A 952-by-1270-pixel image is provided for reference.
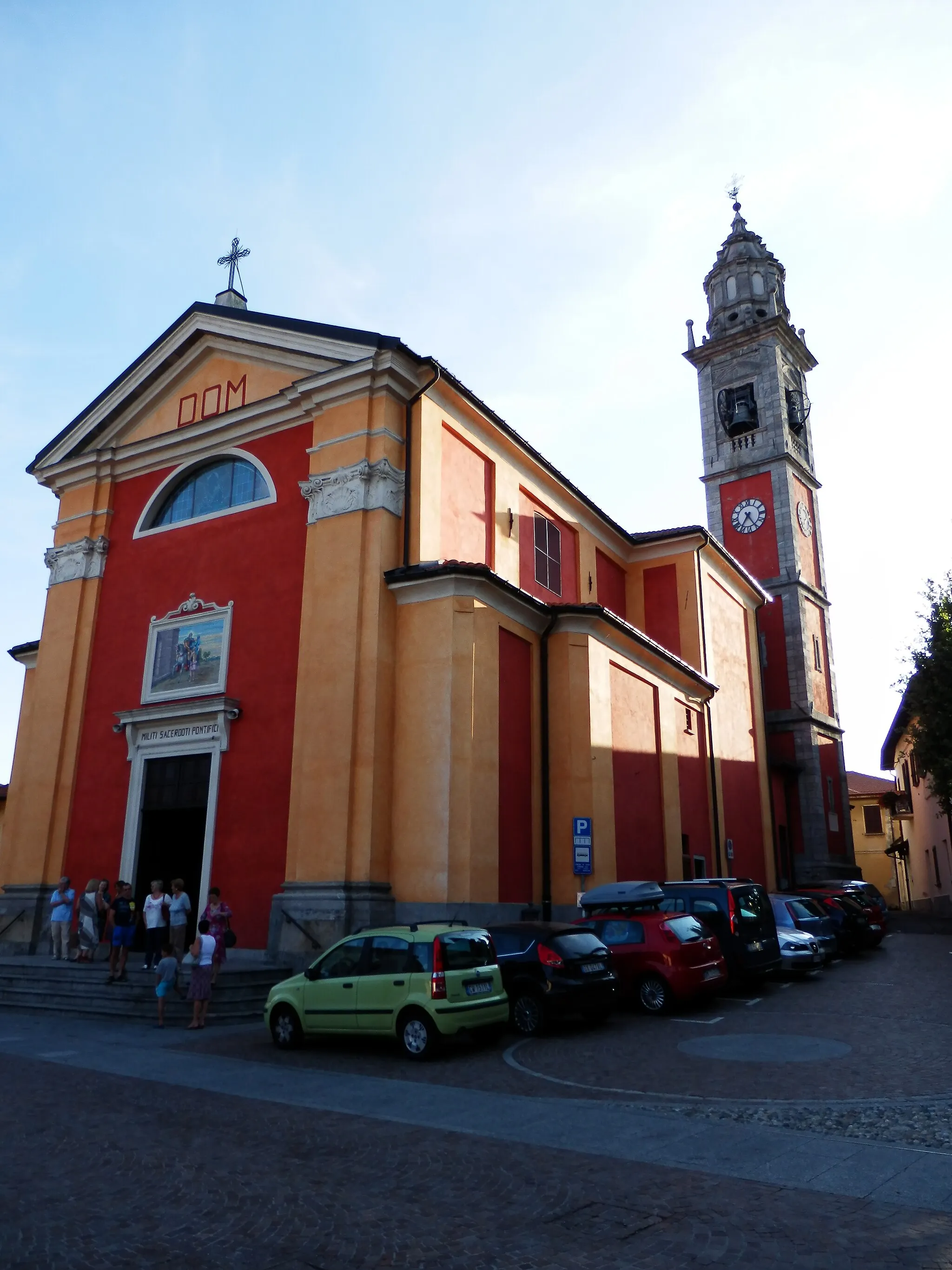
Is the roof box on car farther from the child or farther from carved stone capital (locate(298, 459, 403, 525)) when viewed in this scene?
carved stone capital (locate(298, 459, 403, 525))

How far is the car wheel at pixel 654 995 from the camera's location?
1288cm

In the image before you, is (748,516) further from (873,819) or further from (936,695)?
(873,819)

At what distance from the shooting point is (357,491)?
17750 mm

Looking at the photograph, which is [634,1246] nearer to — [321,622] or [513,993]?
[513,993]

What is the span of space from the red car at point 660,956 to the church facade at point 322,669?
9.14 ft

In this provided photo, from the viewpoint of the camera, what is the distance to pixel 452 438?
19797mm

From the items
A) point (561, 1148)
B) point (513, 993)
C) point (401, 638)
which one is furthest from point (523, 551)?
point (561, 1148)

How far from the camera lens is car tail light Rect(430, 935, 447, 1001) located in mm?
10422

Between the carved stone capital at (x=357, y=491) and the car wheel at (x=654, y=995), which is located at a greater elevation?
the carved stone capital at (x=357, y=491)

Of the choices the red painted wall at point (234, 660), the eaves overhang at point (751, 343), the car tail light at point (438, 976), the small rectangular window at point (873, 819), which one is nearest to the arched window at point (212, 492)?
the red painted wall at point (234, 660)

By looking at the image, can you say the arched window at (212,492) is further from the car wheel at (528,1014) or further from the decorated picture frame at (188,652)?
the car wheel at (528,1014)

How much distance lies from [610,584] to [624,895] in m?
13.5

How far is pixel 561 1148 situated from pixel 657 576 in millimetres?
22205

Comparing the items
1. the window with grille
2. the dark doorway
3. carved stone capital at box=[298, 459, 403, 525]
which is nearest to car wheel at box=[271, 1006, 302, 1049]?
the dark doorway
